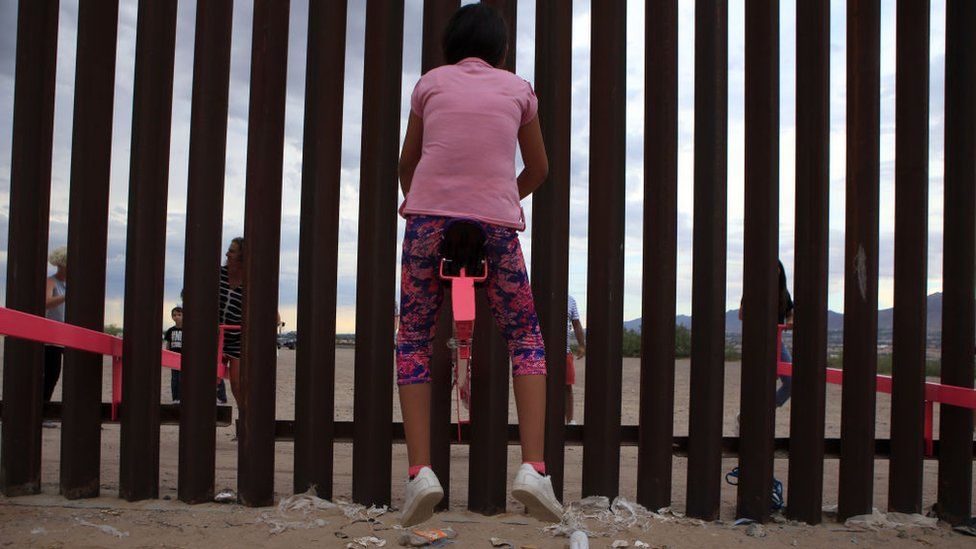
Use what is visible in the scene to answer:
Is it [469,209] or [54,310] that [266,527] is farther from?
[54,310]

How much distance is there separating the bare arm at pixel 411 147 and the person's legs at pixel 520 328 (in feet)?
1.55

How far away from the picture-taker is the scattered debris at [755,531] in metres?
3.67

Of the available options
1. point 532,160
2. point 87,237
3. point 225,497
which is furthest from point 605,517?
point 87,237

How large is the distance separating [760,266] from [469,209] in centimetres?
170

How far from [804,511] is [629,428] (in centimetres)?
90

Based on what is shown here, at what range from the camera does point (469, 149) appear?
283 centimetres

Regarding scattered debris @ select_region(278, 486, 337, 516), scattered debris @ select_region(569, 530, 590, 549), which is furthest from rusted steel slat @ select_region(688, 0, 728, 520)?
scattered debris @ select_region(278, 486, 337, 516)

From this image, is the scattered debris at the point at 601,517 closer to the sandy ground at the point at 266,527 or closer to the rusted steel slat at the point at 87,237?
the sandy ground at the point at 266,527

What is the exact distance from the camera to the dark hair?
3002 millimetres

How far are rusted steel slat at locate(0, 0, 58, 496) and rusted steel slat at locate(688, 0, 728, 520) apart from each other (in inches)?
122

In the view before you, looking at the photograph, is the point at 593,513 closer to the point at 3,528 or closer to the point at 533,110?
the point at 533,110

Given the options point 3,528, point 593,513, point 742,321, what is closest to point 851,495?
point 742,321

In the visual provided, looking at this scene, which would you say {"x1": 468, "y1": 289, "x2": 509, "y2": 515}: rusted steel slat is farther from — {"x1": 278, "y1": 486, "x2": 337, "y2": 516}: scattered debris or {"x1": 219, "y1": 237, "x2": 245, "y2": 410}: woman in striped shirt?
{"x1": 219, "y1": 237, "x2": 245, "y2": 410}: woman in striped shirt

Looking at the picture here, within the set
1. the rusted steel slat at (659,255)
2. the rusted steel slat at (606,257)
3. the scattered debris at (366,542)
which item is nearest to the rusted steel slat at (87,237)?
the scattered debris at (366,542)
